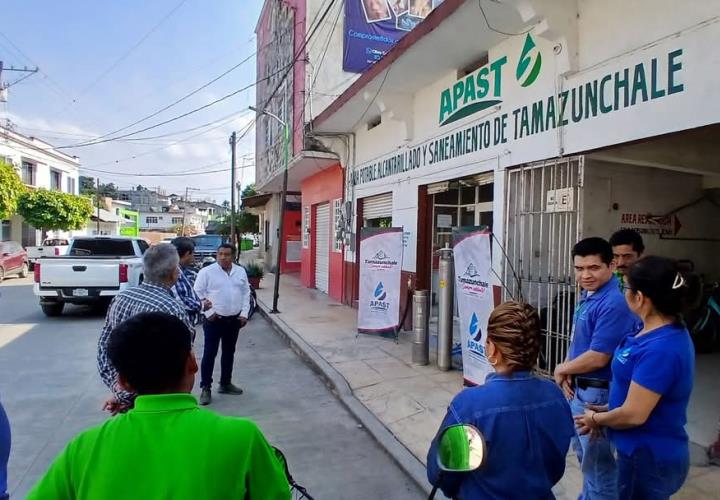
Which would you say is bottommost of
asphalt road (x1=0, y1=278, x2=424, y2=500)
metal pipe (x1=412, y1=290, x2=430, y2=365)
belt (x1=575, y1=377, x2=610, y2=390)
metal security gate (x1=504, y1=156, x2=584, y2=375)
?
asphalt road (x1=0, y1=278, x2=424, y2=500)

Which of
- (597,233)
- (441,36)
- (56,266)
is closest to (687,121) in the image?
(597,233)

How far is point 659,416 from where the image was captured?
2035 mm

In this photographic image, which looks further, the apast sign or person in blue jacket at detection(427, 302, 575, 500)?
the apast sign

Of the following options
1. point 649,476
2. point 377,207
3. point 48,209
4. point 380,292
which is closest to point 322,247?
point 377,207

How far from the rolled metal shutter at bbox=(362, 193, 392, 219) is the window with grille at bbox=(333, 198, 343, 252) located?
1.31 m

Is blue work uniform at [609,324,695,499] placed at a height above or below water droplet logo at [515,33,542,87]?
below

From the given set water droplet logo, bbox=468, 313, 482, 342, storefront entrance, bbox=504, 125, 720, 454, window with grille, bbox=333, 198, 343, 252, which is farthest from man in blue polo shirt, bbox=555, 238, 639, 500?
window with grille, bbox=333, 198, 343, 252

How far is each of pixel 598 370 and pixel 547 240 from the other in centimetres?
328

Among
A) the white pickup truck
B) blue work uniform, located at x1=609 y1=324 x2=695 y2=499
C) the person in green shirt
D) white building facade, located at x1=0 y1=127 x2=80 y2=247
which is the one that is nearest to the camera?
the person in green shirt

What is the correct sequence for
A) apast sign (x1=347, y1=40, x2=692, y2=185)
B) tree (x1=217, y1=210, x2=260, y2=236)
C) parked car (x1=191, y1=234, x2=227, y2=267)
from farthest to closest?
tree (x1=217, y1=210, x2=260, y2=236)
parked car (x1=191, y1=234, x2=227, y2=267)
apast sign (x1=347, y1=40, x2=692, y2=185)

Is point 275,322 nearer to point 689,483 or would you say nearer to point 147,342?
point 689,483

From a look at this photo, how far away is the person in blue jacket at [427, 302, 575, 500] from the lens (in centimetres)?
159

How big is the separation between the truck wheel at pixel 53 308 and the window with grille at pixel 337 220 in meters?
6.29

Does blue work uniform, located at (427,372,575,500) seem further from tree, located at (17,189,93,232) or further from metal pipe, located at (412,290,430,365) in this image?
tree, located at (17,189,93,232)
